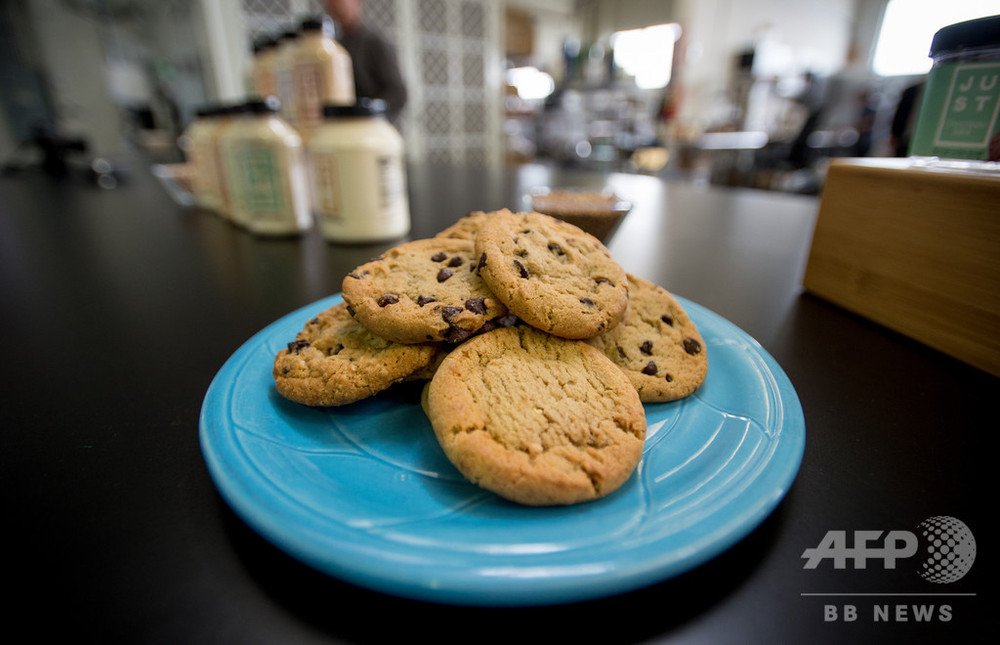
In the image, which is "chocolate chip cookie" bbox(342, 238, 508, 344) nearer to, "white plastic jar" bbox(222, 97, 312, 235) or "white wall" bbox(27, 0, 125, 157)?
"white plastic jar" bbox(222, 97, 312, 235)

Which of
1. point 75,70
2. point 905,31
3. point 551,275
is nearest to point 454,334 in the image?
point 551,275

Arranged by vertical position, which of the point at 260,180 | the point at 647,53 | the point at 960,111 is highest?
the point at 647,53

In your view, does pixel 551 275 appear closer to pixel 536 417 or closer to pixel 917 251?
pixel 536 417

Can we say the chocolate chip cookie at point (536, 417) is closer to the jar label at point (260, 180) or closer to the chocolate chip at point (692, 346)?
the chocolate chip at point (692, 346)

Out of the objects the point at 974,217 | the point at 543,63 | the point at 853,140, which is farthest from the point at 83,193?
the point at 543,63

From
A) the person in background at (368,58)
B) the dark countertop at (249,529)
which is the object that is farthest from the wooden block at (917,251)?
the person in background at (368,58)

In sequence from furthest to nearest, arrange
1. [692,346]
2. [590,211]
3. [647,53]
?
[647,53] → [590,211] → [692,346]
